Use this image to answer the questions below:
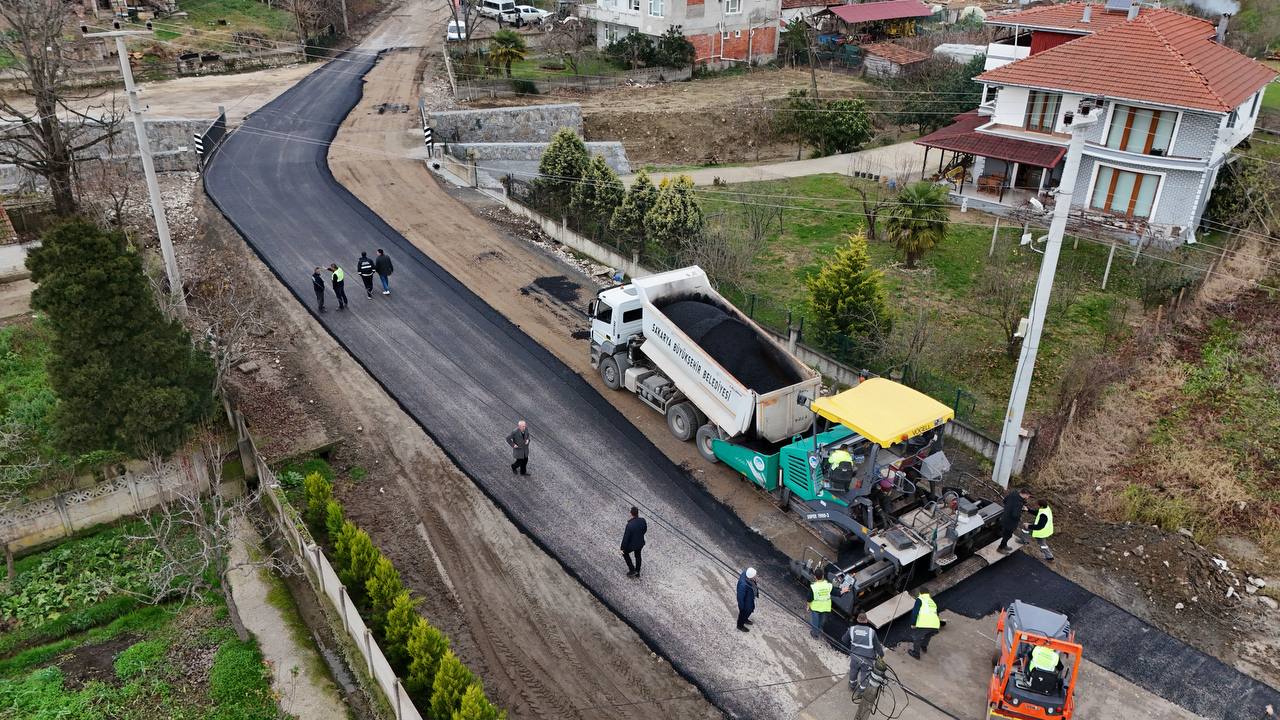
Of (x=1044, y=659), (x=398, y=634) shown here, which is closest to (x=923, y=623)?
(x=1044, y=659)

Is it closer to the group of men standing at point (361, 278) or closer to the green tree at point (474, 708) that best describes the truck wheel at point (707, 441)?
the green tree at point (474, 708)

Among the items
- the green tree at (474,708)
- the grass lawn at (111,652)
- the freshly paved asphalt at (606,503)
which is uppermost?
the green tree at (474,708)

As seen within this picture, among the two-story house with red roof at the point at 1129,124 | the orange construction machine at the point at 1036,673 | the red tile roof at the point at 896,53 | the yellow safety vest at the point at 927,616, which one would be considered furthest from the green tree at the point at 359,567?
the red tile roof at the point at 896,53

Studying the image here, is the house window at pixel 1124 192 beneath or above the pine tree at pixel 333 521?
above

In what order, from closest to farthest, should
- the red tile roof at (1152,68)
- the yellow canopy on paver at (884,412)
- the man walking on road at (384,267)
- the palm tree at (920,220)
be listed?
the yellow canopy on paver at (884,412)
the man walking on road at (384,267)
the palm tree at (920,220)
the red tile roof at (1152,68)

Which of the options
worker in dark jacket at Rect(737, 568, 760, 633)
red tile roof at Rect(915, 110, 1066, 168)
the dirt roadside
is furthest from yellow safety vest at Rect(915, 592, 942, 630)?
red tile roof at Rect(915, 110, 1066, 168)

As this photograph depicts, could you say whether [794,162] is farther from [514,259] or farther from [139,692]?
[139,692]

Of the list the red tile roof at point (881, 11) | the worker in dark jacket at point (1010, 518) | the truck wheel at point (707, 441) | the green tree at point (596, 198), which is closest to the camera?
the worker in dark jacket at point (1010, 518)
